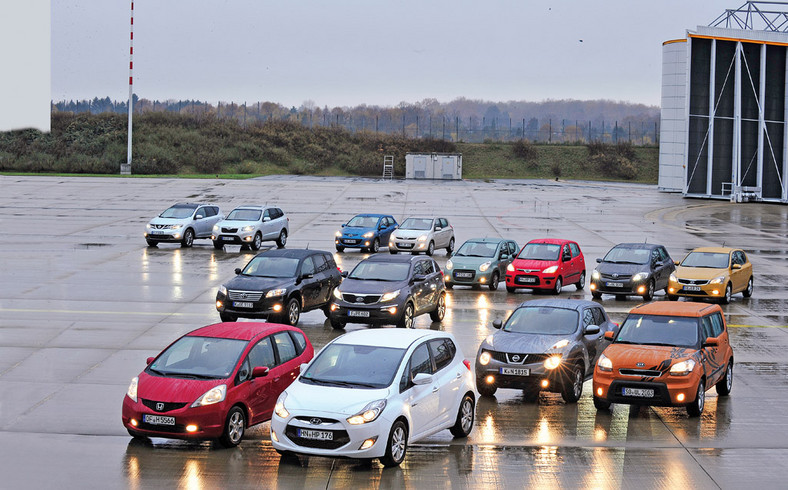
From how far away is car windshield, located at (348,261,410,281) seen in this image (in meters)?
21.1

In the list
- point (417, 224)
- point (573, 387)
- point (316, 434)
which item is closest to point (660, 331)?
point (573, 387)

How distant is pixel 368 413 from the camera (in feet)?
35.3

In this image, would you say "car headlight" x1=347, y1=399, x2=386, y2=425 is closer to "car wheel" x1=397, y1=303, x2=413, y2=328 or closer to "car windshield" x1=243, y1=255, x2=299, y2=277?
"car wheel" x1=397, y1=303, x2=413, y2=328

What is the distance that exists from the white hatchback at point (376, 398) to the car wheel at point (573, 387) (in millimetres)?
2403

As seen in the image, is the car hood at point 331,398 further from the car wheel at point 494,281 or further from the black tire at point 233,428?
the car wheel at point 494,281

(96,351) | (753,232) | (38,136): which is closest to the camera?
(96,351)

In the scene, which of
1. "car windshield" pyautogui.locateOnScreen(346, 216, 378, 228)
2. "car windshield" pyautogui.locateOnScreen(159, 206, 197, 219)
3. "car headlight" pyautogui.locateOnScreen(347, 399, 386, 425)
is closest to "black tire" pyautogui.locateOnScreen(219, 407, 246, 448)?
"car headlight" pyautogui.locateOnScreen(347, 399, 386, 425)

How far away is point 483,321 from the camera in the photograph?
22.0 meters

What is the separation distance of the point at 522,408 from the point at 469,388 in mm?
2151

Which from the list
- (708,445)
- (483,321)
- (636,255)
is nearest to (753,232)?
(636,255)

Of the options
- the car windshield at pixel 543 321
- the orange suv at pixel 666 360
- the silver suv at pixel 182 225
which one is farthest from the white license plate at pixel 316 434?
the silver suv at pixel 182 225

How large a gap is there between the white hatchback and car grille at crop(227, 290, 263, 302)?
7.76 metres

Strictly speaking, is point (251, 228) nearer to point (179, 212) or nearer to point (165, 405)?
point (179, 212)

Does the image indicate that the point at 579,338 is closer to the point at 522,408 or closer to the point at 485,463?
the point at 522,408
